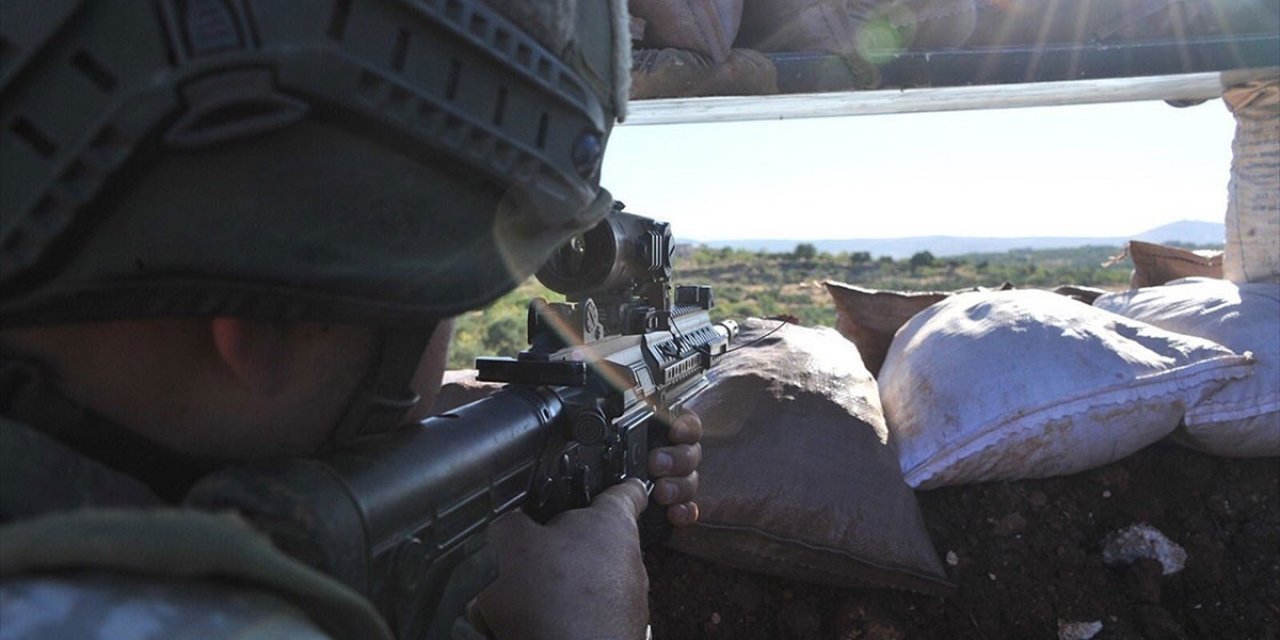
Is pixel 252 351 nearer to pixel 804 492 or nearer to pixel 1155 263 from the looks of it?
pixel 804 492

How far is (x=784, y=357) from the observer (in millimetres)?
3131

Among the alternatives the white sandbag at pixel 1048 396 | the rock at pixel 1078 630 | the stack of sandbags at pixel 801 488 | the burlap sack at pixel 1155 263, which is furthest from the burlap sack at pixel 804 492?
the burlap sack at pixel 1155 263

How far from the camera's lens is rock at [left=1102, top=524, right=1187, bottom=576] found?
277cm

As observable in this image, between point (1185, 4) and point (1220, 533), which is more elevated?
point (1185, 4)

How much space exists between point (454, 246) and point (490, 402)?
43cm

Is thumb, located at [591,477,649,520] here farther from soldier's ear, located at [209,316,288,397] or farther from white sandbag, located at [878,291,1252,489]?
white sandbag, located at [878,291,1252,489]

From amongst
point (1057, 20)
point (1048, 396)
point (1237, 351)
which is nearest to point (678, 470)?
point (1048, 396)

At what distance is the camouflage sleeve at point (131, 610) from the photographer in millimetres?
501

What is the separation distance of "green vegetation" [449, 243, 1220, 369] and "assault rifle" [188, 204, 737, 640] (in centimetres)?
872

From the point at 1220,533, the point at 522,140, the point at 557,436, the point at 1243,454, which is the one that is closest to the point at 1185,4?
the point at 1243,454

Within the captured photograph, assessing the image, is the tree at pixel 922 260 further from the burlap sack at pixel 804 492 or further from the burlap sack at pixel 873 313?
the burlap sack at pixel 804 492

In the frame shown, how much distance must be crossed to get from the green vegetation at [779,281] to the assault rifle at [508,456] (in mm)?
8721

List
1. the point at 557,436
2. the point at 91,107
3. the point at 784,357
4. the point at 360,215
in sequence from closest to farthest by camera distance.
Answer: the point at 91,107, the point at 360,215, the point at 557,436, the point at 784,357

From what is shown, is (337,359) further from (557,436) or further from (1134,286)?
(1134,286)
